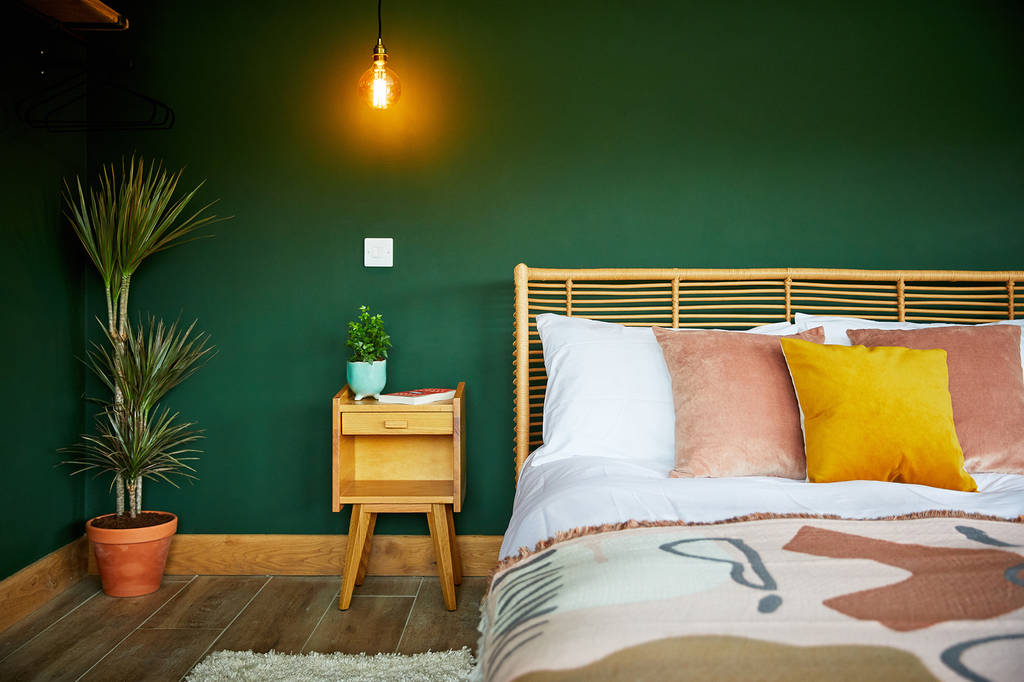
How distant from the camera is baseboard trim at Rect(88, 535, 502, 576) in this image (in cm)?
268

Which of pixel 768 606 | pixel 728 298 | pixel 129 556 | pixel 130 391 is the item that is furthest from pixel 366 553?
pixel 768 606

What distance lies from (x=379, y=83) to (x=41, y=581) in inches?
82.4

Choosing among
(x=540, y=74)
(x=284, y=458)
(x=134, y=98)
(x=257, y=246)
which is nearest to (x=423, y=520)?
(x=284, y=458)

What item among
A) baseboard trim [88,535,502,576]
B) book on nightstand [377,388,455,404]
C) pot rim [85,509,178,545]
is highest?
book on nightstand [377,388,455,404]

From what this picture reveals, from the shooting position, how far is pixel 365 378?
242 centimetres

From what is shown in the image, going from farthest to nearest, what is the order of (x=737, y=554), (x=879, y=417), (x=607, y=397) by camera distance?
1. (x=607, y=397)
2. (x=879, y=417)
3. (x=737, y=554)

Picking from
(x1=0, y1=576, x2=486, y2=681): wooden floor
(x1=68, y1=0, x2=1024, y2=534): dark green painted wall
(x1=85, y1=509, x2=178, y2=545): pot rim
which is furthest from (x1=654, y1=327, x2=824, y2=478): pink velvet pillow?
(x1=85, y1=509, x2=178, y2=545): pot rim

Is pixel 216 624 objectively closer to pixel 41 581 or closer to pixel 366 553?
pixel 366 553

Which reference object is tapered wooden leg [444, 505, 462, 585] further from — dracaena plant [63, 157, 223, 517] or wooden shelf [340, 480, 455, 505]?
dracaena plant [63, 157, 223, 517]

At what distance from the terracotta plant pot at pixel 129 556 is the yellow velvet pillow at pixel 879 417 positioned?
2131 mm

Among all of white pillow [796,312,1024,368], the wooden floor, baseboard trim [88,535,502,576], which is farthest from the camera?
baseboard trim [88,535,502,576]

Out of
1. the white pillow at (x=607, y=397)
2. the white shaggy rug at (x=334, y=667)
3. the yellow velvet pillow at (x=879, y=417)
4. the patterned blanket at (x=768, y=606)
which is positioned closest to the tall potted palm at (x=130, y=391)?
the white shaggy rug at (x=334, y=667)

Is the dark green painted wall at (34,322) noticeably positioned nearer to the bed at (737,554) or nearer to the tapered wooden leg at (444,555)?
the tapered wooden leg at (444,555)

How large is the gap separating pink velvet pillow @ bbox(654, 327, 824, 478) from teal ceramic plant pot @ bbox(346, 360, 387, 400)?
102cm
